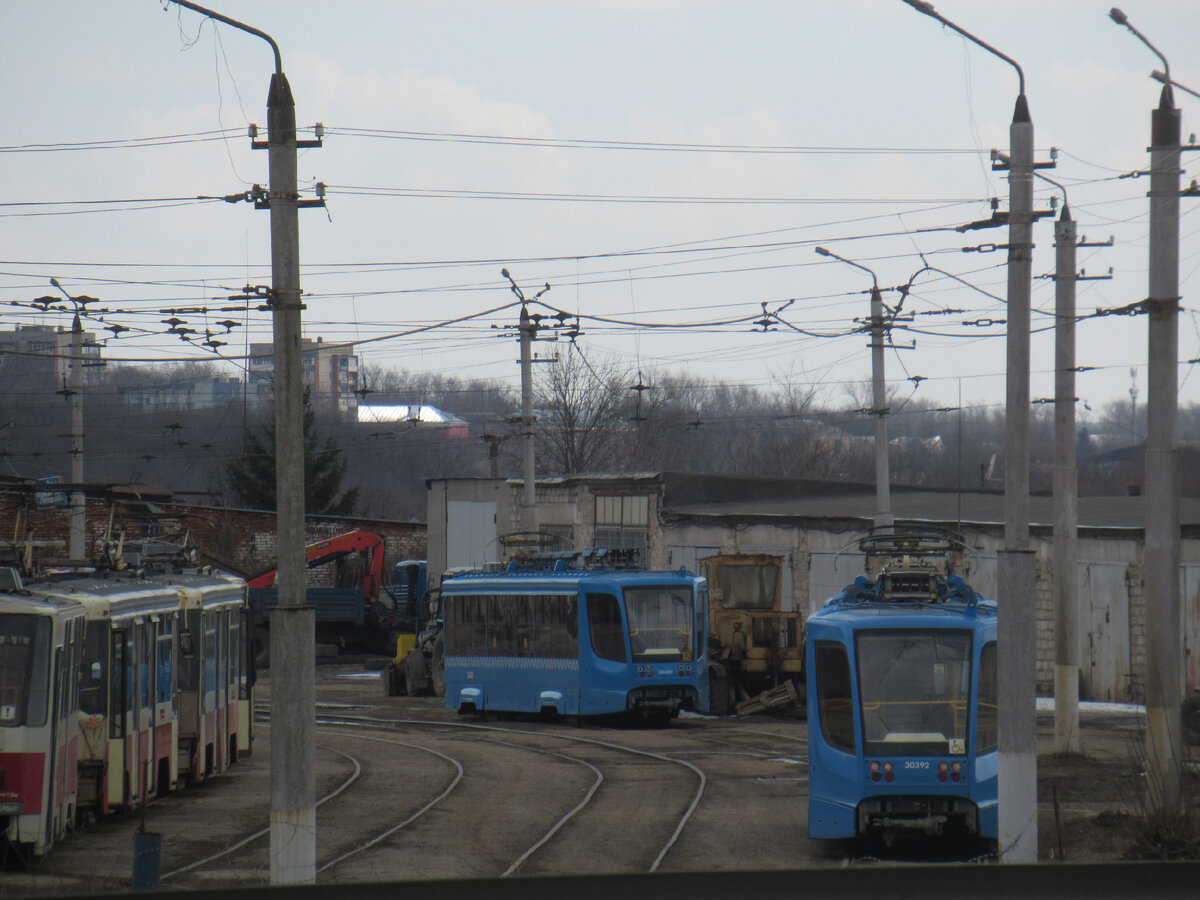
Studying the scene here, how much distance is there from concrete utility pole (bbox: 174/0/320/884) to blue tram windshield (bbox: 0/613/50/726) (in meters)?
3.01

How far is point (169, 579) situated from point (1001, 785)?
36.2 ft

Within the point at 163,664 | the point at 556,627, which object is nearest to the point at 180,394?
the point at 556,627

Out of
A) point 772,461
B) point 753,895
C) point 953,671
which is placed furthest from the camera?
point 772,461

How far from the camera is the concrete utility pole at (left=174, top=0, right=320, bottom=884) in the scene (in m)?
9.77

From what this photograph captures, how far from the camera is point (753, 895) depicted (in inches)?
270

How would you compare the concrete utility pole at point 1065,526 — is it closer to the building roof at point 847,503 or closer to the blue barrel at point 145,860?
the building roof at point 847,503

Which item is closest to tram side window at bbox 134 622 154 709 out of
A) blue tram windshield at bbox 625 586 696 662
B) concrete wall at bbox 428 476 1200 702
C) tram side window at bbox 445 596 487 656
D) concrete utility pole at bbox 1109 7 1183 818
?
concrete wall at bbox 428 476 1200 702

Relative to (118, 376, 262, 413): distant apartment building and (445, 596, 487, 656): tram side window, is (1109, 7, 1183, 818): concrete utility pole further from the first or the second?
(118, 376, 262, 413): distant apartment building

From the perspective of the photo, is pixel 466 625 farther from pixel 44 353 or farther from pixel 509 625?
pixel 44 353

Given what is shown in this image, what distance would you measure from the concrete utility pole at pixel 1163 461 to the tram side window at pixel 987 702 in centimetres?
131

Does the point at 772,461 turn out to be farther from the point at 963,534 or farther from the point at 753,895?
the point at 753,895

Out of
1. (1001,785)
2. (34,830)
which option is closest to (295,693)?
(34,830)

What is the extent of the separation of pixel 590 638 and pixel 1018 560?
14.3 metres

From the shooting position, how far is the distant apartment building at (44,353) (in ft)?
79.2
